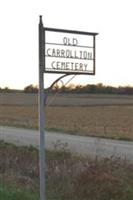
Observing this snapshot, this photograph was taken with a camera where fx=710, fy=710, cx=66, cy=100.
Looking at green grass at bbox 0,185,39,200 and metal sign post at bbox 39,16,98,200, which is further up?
metal sign post at bbox 39,16,98,200

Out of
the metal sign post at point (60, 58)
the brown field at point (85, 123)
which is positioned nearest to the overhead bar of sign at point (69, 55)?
the metal sign post at point (60, 58)

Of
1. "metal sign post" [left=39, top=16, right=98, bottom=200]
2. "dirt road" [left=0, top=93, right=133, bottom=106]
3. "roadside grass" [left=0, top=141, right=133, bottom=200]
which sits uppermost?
"metal sign post" [left=39, top=16, right=98, bottom=200]

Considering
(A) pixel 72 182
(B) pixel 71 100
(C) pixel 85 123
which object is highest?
(A) pixel 72 182

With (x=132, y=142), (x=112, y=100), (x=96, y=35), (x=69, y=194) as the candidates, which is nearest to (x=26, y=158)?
(x=69, y=194)

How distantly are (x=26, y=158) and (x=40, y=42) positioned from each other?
827 centimetres

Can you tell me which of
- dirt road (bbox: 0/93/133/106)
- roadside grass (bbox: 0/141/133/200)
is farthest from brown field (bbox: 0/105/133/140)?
dirt road (bbox: 0/93/133/106)

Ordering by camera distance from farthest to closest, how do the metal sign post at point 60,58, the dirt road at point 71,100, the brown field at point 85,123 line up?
the dirt road at point 71,100, the brown field at point 85,123, the metal sign post at point 60,58

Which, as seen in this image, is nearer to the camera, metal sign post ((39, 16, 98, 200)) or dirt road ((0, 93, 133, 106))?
metal sign post ((39, 16, 98, 200))

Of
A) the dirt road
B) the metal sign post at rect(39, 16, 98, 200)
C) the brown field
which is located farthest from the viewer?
the dirt road

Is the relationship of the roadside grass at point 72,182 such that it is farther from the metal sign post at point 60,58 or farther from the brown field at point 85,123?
the brown field at point 85,123

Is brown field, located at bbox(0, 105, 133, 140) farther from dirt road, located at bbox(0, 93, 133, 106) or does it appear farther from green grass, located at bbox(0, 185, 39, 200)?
dirt road, located at bbox(0, 93, 133, 106)

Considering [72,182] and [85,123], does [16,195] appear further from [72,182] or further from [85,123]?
[85,123]

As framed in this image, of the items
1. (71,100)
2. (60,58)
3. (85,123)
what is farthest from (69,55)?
(71,100)

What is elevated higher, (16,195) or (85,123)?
(16,195)
